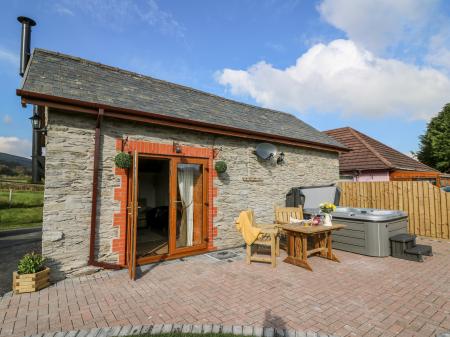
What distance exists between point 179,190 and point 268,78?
10335mm

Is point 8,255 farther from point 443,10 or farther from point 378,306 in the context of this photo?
point 443,10

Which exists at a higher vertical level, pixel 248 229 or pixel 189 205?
pixel 189 205

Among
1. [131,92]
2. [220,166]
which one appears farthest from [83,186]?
[220,166]

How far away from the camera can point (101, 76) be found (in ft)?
22.0

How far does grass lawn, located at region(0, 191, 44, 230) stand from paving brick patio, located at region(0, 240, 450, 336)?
37.1 feet

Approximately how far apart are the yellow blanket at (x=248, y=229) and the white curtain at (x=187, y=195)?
136cm

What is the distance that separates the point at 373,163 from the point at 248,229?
9985 millimetres

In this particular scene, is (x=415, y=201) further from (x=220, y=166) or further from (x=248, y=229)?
(x=220, y=166)

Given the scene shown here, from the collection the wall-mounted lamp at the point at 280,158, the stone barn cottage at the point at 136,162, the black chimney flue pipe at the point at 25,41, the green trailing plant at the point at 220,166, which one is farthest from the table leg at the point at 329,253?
the black chimney flue pipe at the point at 25,41

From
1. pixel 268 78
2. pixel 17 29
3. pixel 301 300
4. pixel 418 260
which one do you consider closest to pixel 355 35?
pixel 268 78

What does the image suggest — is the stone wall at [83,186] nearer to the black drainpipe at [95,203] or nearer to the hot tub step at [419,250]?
the black drainpipe at [95,203]

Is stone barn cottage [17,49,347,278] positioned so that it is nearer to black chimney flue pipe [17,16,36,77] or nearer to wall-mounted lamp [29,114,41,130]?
wall-mounted lamp [29,114,41,130]

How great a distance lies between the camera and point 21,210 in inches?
601

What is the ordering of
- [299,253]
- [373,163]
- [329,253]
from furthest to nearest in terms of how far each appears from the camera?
[373,163], [329,253], [299,253]
